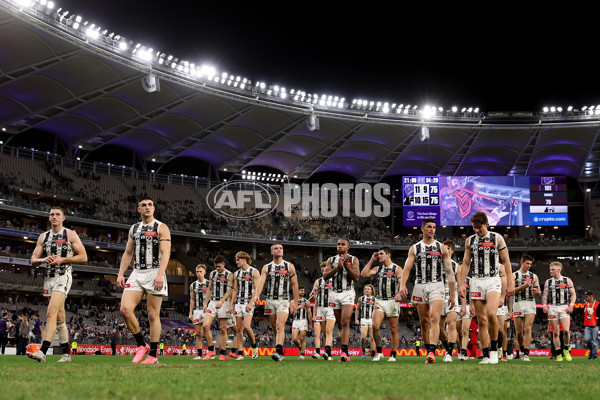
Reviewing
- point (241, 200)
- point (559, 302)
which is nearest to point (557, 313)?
point (559, 302)

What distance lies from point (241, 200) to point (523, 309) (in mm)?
47431

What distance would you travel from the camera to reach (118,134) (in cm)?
5291

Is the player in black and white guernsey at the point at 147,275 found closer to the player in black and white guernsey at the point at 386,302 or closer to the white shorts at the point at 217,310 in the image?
the white shorts at the point at 217,310

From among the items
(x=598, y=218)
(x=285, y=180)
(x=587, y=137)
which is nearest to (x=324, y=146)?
(x=285, y=180)

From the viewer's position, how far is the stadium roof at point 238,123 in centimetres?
3953

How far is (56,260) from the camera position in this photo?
1042cm

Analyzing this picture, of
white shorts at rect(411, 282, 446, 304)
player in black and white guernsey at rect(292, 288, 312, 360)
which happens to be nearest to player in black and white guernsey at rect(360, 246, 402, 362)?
white shorts at rect(411, 282, 446, 304)

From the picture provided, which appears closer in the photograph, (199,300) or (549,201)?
(199,300)

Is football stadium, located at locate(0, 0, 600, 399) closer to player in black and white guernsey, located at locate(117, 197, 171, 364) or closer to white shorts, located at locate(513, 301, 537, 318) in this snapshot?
white shorts, located at locate(513, 301, 537, 318)

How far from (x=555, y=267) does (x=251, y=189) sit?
4814 centimetres

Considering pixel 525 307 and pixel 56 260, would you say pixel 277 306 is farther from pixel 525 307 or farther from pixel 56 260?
pixel 525 307

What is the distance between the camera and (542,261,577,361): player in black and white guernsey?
53.7 feet

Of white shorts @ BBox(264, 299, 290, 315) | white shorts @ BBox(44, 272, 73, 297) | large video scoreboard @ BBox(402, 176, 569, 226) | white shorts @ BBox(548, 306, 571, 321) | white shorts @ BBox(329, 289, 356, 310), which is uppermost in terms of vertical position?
large video scoreboard @ BBox(402, 176, 569, 226)

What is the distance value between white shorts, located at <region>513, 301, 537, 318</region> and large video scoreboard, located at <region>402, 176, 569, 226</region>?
42.0 metres
